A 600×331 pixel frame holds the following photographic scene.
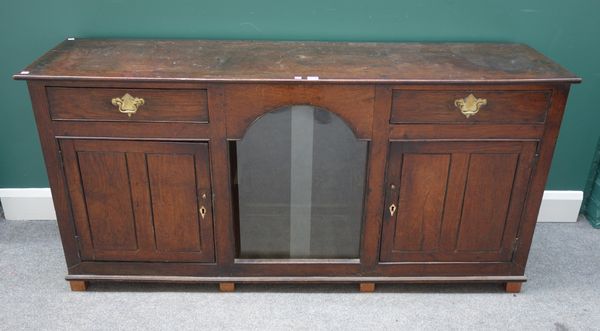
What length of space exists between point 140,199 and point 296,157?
0.41 m

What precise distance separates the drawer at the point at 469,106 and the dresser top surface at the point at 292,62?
4 cm

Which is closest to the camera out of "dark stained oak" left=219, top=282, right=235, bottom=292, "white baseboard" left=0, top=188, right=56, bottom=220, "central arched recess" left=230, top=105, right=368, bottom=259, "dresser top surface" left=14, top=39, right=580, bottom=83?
"dresser top surface" left=14, top=39, right=580, bottom=83

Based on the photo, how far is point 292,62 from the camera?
4.59ft

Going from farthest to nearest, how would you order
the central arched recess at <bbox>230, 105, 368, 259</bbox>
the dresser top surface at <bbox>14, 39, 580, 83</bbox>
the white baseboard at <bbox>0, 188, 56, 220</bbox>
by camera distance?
the white baseboard at <bbox>0, 188, 56, 220</bbox> < the central arched recess at <bbox>230, 105, 368, 259</bbox> < the dresser top surface at <bbox>14, 39, 580, 83</bbox>

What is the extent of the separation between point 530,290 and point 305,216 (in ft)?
2.23

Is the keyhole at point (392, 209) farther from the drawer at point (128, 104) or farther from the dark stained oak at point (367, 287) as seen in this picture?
the drawer at point (128, 104)

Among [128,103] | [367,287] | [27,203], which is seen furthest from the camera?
[27,203]

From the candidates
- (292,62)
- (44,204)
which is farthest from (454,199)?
(44,204)

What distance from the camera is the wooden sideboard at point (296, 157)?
4.33ft

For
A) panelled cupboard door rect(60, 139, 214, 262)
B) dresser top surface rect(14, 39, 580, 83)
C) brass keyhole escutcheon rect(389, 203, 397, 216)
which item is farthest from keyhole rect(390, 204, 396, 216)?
panelled cupboard door rect(60, 139, 214, 262)

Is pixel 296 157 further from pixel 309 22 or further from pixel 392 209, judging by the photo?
pixel 309 22

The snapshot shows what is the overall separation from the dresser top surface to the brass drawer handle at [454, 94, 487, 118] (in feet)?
0.16

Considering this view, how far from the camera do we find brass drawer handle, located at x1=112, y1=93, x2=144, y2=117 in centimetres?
132

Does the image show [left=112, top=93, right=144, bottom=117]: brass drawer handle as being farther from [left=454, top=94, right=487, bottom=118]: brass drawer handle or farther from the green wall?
[left=454, top=94, right=487, bottom=118]: brass drawer handle
